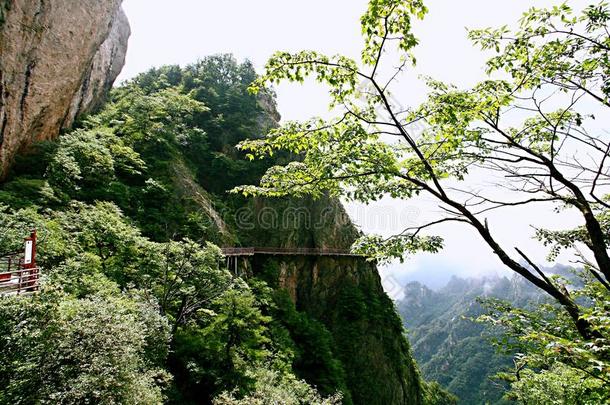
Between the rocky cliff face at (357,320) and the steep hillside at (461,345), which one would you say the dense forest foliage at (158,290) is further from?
the steep hillside at (461,345)

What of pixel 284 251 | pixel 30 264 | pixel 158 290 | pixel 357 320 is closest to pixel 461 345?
pixel 357 320

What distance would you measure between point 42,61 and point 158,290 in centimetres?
1126

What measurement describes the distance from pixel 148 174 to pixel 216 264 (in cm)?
1077

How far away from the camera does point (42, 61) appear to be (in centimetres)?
1409

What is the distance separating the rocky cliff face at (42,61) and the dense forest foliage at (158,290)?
119 centimetres

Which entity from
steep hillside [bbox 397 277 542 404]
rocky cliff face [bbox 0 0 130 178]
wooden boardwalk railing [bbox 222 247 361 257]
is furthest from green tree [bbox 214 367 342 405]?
steep hillside [bbox 397 277 542 404]

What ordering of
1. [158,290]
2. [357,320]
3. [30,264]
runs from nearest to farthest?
[30,264] → [158,290] → [357,320]

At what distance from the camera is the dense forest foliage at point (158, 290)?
621 cm

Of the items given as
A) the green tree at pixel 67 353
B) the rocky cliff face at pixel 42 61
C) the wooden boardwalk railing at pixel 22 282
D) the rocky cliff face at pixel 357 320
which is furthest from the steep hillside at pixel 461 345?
the rocky cliff face at pixel 42 61

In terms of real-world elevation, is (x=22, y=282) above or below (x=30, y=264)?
below

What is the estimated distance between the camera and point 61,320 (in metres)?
6.17

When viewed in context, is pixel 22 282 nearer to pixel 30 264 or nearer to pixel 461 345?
pixel 30 264

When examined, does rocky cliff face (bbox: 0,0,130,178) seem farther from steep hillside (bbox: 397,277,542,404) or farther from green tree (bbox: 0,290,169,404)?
steep hillside (bbox: 397,277,542,404)

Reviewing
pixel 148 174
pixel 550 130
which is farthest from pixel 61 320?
pixel 148 174
